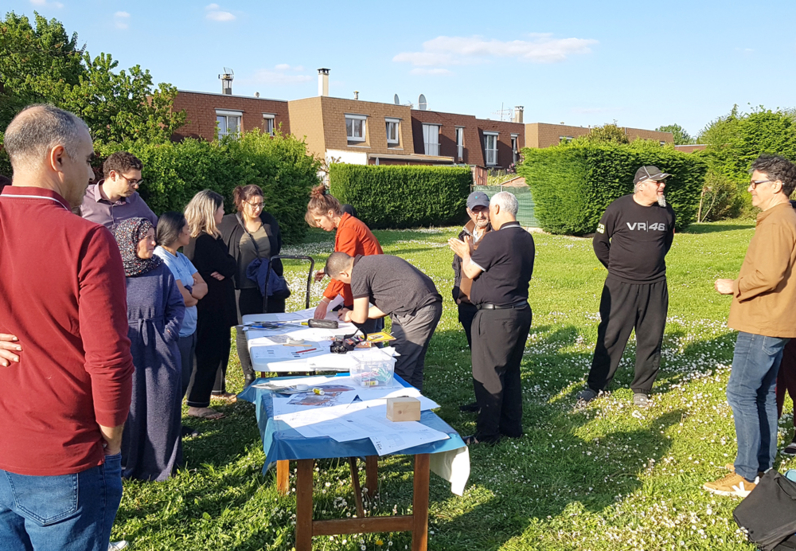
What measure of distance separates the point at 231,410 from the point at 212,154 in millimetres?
12301

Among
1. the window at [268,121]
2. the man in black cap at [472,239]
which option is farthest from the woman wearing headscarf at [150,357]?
the window at [268,121]

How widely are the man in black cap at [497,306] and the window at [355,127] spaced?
33322 mm

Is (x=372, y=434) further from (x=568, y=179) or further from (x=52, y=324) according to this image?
(x=568, y=179)

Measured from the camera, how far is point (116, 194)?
193 inches

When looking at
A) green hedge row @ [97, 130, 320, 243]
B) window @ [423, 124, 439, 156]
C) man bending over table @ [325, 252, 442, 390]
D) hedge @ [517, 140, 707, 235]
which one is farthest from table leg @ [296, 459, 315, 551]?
window @ [423, 124, 439, 156]

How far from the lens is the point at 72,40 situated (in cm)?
2138

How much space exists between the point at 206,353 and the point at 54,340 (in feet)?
12.5

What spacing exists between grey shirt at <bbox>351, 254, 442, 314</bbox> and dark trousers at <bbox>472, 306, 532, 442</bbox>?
521 mm

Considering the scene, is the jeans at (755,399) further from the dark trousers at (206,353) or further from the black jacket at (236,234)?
the dark trousers at (206,353)

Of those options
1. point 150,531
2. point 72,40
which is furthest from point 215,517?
point 72,40

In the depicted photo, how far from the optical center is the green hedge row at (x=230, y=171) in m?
15.0

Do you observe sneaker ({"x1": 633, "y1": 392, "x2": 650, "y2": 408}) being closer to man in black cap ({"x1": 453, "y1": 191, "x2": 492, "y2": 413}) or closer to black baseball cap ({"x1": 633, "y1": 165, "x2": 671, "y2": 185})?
man in black cap ({"x1": 453, "y1": 191, "x2": 492, "y2": 413})

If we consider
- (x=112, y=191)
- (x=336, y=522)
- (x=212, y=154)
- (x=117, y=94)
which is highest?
(x=117, y=94)

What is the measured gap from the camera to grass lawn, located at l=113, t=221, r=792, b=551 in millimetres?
3553
